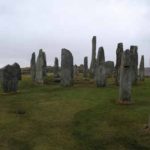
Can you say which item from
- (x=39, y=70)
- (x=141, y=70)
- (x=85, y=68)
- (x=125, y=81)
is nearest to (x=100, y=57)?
(x=39, y=70)

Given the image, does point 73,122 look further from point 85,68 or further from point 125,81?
point 85,68

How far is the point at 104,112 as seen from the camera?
3266 centimetres

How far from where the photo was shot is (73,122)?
98.2 ft

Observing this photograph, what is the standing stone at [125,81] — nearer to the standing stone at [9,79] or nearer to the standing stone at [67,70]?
the standing stone at [67,70]

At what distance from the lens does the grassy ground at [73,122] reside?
84.6 ft

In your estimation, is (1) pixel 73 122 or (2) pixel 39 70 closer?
(1) pixel 73 122

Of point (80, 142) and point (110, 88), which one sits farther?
point (110, 88)

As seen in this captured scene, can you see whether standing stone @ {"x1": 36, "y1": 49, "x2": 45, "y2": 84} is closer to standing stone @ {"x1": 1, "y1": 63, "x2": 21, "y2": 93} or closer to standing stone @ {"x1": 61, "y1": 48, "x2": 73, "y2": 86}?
standing stone @ {"x1": 61, "y1": 48, "x2": 73, "y2": 86}

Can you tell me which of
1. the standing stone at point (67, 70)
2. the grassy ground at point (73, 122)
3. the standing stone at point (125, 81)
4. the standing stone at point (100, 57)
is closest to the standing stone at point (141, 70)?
the standing stone at point (100, 57)

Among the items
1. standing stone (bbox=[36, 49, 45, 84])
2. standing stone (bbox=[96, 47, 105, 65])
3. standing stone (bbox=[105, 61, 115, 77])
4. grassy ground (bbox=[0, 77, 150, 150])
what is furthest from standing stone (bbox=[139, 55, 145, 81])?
grassy ground (bbox=[0, 77, 150, 150])

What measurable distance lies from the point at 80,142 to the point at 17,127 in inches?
206

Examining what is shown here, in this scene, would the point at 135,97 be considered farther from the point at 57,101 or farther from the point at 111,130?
the point at 111,130

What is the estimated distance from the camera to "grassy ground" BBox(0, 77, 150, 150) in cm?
2580

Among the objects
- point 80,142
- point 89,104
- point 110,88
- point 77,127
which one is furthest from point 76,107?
point 110,88
